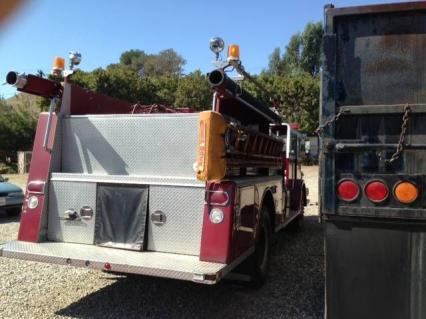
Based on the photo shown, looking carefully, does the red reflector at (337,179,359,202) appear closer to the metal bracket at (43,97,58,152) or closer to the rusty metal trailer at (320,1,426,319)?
the rusty metal trailer at (320,1,426,319)

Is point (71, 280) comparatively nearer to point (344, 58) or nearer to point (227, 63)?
point (227, 63)

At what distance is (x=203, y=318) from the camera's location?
4.81 meters

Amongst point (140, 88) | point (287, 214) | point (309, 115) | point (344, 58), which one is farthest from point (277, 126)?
point (140, 88)

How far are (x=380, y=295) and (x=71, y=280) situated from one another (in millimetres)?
4244

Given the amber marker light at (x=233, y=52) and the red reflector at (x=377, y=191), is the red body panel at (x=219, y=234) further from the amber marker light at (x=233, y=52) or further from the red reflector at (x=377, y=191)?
the red reflector at (x=377, y=191)

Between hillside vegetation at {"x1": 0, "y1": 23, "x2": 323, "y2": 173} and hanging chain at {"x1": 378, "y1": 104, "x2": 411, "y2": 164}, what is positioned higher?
hillside vegetation at {"x1": 0, "y1": 23, "x2": 323, "y2": 173}

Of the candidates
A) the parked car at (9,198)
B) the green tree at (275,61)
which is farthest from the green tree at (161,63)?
the parked car at (9,198)

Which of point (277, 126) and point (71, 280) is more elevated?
point (277, 126)

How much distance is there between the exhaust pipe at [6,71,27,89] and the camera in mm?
5004

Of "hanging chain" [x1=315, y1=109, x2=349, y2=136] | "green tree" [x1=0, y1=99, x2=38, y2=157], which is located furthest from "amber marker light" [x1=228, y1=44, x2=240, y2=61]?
"green tree" [x1=0, y1=99, x2=38, y2=157]

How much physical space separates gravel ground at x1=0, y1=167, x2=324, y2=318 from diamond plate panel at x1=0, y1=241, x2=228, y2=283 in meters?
0.62

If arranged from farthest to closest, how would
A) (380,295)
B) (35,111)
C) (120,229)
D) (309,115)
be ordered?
(35,111), (309,115), (120,229), (380,295)

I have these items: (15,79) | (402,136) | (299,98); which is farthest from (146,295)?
(299,98)

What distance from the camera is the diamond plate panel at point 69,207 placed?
17.4ft
